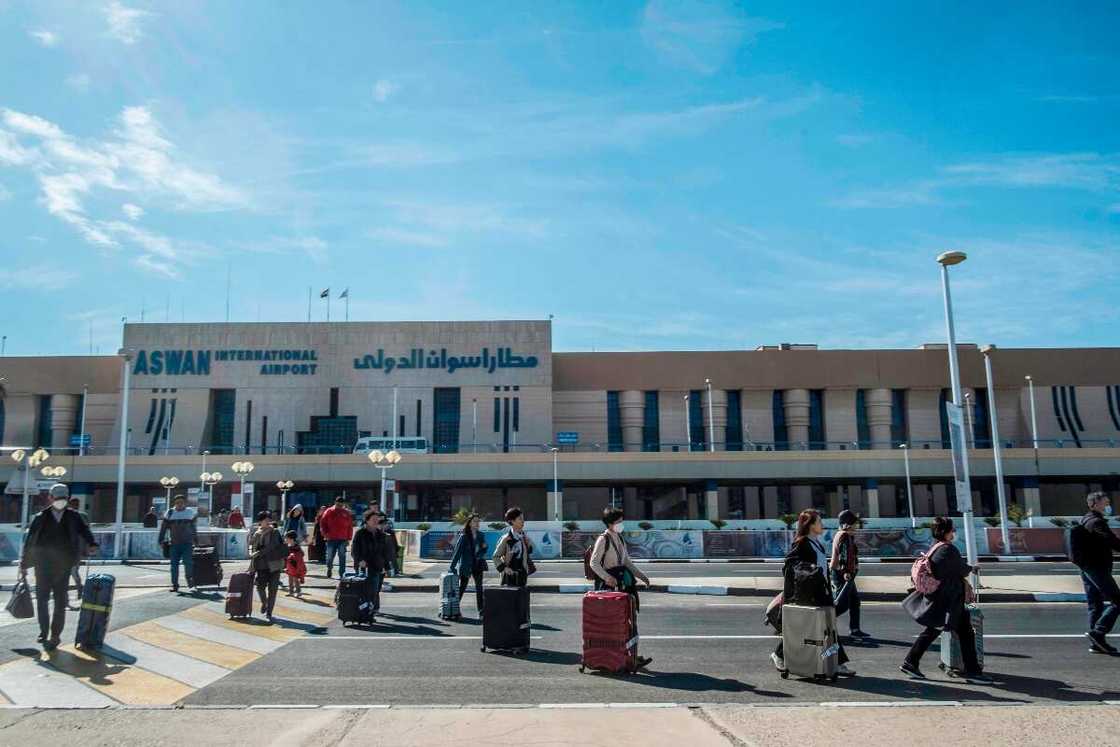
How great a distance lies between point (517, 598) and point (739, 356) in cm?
5141

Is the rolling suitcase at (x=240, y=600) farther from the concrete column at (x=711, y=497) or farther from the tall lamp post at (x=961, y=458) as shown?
the concrete column at (x=711, y=497)

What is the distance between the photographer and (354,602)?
12719 mm

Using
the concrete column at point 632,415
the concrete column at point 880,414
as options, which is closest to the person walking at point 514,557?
the concrete column at point 632,415

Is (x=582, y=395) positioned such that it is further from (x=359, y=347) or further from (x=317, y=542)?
(x=317, y=542)

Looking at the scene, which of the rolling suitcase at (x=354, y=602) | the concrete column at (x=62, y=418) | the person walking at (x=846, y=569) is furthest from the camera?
the concrete column at (x=62, y=418)

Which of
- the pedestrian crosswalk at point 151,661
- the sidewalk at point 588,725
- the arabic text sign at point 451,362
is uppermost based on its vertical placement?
the arabic text sign at point 451,362

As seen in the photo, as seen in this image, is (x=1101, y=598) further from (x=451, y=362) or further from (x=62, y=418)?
(x=62, y=418)

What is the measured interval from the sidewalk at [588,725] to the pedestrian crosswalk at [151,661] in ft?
2.03

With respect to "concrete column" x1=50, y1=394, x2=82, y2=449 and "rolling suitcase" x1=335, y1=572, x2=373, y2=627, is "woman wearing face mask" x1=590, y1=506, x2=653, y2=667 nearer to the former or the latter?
"rolling suitcase" x1=335, y1=572, x2=373, y2=627

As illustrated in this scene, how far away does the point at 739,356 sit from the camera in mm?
60219

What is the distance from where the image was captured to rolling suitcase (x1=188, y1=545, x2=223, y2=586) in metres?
16.6

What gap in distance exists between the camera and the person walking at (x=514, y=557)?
11.6 metres

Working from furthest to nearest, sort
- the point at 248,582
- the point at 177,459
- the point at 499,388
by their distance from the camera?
the point at 499,388 → the point at 177,459 → the point at 248,582

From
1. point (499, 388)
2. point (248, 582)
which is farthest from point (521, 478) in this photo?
point (248, 582)
